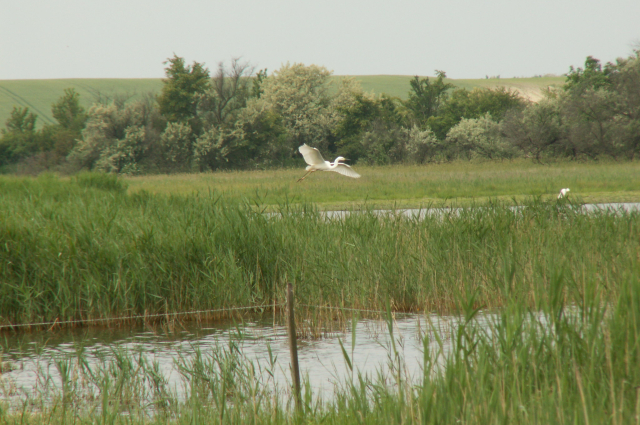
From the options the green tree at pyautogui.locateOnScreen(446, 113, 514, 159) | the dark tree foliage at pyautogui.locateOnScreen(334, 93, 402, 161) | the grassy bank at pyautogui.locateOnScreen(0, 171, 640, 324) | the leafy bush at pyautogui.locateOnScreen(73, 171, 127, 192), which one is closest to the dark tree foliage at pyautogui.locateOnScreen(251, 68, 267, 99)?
the dark tree foliage at pyautogui.locateOnScreen(334, 93, 402, 161)

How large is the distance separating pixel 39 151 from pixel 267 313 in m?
52.1

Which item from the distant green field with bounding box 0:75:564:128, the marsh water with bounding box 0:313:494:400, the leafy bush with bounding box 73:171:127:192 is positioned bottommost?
the marsh water with bounding box 0:313:494:400

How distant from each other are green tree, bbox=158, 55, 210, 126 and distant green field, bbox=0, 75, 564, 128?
4032cm

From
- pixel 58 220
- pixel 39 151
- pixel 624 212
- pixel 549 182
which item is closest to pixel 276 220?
pixel 58 220

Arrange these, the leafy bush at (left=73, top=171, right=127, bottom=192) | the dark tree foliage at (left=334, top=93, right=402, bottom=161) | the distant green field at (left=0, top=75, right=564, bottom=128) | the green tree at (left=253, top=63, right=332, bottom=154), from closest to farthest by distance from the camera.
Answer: the leafy bush at (left=73, top=171, right=127, bottom=192) < the dark tree foliage at (left=334, top=93, right=402, bottom=161) < the green tree at (left=253, top=63, right=332, bottom=154) < the distant green field at (left=0, top=75, right=564, bottom=128)

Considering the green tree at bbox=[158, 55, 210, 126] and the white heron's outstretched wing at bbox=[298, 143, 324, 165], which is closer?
the white heron's outstretched wing at bbox=[298, 143, 324, 165]

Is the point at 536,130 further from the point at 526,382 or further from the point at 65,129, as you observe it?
the point at 65,129

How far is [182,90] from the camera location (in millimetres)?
44156

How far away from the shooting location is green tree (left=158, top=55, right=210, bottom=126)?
44.3 meters

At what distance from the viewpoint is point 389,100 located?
47312 millimetres

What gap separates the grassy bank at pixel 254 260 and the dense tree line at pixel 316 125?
29.1 meters

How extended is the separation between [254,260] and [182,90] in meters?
39.5

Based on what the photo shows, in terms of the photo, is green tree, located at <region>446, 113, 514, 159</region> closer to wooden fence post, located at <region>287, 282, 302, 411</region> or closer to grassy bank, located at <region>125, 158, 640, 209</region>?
grassy bank, located at <region>125, 158, 640, 209</region>

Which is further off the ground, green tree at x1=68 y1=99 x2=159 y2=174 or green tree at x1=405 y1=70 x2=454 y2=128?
green tree at x1=405 y1=70 x2=454 y2=128
